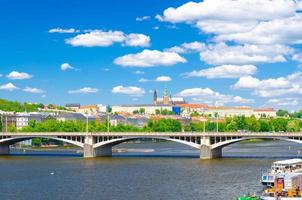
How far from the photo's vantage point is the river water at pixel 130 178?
52.4 metres

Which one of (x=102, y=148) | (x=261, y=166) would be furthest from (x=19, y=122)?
(x=261, y=166)

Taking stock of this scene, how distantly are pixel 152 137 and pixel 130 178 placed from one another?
25.5 m

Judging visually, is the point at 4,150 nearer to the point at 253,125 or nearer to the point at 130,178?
the point at 130,178

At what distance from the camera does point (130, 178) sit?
63500mm

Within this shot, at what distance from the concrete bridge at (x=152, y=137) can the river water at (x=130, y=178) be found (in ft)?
7.26

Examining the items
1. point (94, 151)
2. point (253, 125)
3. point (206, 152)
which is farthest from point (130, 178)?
point (253, 125)

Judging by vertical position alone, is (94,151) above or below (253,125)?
below

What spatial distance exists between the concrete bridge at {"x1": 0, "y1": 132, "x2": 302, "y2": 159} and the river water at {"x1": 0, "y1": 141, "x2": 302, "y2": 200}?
2212 millimetres

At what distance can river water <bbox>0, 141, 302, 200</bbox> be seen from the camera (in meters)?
52.4

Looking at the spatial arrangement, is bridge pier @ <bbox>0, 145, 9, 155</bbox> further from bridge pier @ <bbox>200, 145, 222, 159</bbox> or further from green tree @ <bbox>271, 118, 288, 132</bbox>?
green tree @ <bbox>271, 118, 288, 132</bbox>

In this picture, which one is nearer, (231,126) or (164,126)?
(164,126)

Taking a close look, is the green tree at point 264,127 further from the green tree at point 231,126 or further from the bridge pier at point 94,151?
the bridge pier at point 94,151

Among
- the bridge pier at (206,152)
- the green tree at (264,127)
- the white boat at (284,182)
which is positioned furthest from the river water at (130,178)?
the green tree at (264,127)

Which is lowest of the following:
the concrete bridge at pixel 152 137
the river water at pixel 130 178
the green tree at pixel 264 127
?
the river water at pixel 130 178
